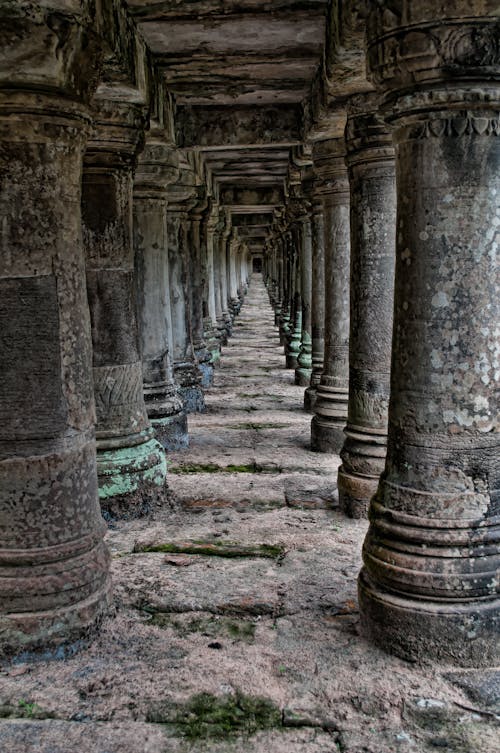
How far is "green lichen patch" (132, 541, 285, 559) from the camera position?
5.17 metres

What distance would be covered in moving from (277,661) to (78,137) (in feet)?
9.31

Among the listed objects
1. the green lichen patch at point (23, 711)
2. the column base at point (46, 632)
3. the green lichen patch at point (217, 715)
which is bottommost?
the green lichen patch at point (23, 711)

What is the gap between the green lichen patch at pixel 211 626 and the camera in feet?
13.1

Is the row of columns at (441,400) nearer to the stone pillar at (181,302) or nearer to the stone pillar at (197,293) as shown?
the stone pillar at (181,302)

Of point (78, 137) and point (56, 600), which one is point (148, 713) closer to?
point (56, 600)

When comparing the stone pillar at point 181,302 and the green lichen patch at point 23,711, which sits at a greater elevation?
the stone pillar at point 181,302

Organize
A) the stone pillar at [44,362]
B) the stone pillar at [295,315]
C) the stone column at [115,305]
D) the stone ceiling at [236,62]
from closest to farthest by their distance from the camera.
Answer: the stone pillar at [44,362], the stone ceiling at [236,62], the stone column at [115,305], the stone pillar at [295,315]

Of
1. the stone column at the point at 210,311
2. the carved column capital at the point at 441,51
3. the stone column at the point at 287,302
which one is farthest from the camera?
the stone column at the point at 287,302

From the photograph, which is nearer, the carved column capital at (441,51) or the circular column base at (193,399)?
the carved column capital at (441,51)

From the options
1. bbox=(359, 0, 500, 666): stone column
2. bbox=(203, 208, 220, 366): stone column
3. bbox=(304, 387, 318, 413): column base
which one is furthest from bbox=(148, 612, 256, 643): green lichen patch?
bbox=(203, 208, 220, 366): stone column

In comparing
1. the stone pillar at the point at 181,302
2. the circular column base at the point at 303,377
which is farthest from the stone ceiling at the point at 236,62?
the circular column base at the point at 303,377

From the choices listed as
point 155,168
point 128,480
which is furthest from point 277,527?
point 155,168

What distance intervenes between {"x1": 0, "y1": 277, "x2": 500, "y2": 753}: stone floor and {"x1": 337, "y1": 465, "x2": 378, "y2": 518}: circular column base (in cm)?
14

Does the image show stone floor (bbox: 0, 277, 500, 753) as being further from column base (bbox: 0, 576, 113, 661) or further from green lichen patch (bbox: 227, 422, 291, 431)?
green lichen patch (bbox: 227, 422, 291, 431)
